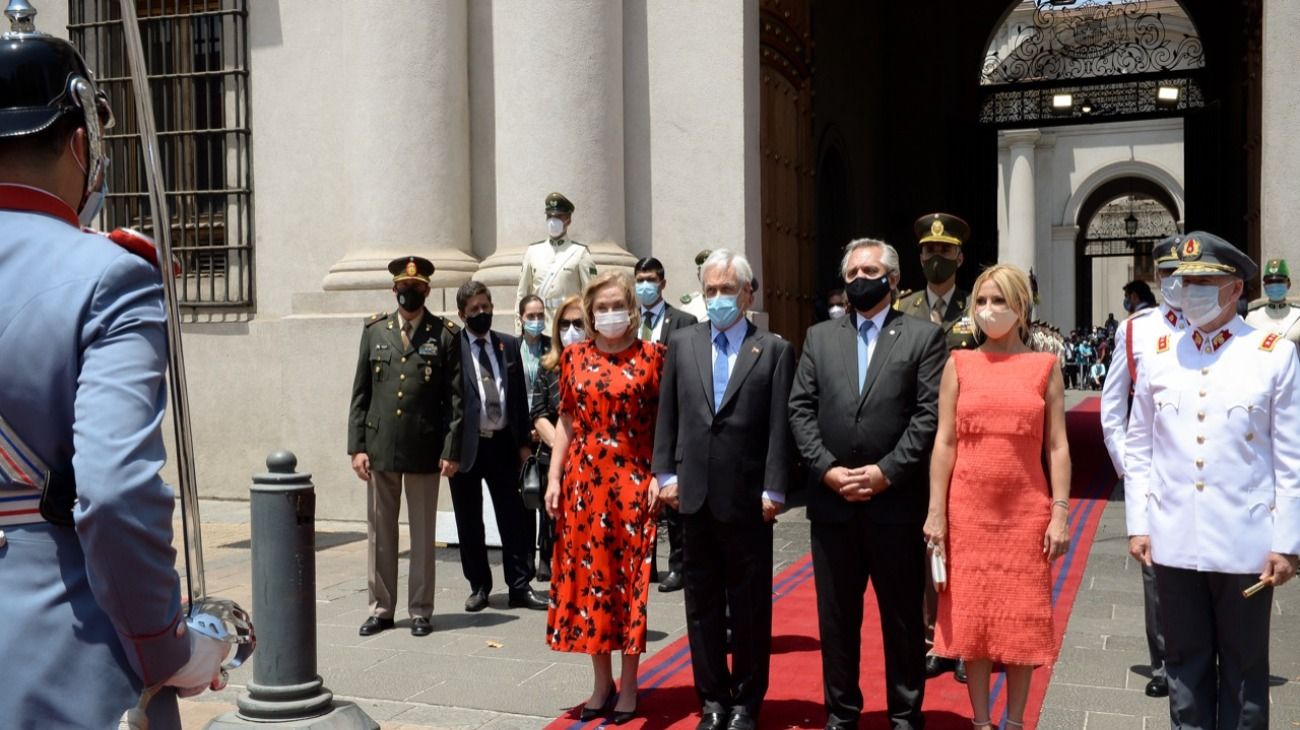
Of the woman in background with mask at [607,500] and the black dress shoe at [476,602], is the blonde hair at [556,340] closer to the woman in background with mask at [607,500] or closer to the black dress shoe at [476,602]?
the woman in background with mask at [607,500]

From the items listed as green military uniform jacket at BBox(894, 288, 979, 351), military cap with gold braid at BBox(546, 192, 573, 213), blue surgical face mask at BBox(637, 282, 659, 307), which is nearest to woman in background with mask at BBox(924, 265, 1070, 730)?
green military uniform jacket at BBox(894, 288, 979, 351)

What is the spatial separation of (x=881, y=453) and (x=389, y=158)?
6.52 meters

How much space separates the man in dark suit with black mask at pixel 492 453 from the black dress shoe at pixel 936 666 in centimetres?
245

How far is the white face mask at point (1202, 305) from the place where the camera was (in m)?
4.54

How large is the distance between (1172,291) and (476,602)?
4.40 meters

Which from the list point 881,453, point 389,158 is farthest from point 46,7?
point 881,453

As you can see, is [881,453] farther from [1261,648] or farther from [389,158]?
[389,158]

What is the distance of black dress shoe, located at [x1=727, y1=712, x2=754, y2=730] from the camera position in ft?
17.7

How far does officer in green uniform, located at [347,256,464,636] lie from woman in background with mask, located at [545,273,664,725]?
1.69 m

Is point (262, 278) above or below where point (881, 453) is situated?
above

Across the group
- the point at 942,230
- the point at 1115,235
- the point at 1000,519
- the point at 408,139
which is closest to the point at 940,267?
the point at 942,230

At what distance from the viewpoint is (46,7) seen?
40.7ft

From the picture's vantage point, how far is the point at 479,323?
7.82 m

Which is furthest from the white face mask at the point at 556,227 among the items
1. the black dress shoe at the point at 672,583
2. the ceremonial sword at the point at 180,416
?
the ceremonial sword at the point at 180,416
